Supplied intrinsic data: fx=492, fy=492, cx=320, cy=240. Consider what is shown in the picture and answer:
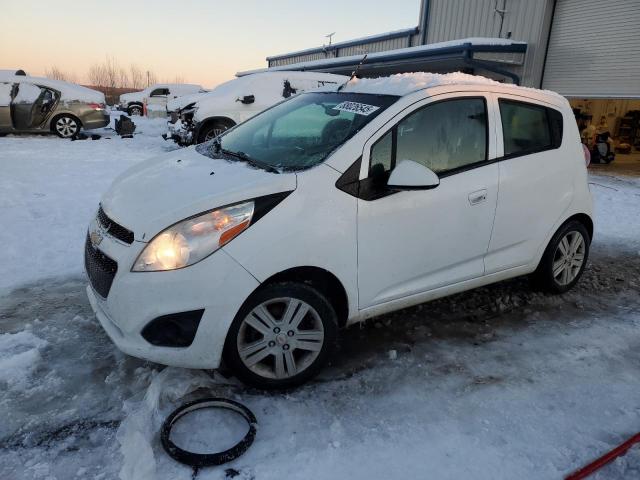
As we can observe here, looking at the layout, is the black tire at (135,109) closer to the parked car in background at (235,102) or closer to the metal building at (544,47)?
the metal building at (544,47)

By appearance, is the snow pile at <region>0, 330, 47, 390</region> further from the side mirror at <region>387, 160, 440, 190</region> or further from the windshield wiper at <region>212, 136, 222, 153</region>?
the side mirror at <region>387, 160, 440, 190</region>

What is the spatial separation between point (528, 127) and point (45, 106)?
1274 centimetres

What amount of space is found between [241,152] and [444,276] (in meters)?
1.65

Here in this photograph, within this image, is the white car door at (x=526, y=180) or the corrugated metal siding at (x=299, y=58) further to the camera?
the corrugated metal siding at (x=299, y=58)

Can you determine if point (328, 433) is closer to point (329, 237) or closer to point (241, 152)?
point (329, 237)

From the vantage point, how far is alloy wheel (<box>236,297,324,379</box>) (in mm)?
2699

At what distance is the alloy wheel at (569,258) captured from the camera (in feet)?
13.8

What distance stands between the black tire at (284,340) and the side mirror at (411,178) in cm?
78

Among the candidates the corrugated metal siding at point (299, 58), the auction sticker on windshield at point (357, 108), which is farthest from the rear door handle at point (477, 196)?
the corrugated metal siding at point (299, 58)

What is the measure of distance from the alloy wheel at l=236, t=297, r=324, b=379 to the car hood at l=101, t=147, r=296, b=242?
0.62m

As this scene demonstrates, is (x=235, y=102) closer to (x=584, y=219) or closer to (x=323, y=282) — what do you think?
(x=584, y=219)

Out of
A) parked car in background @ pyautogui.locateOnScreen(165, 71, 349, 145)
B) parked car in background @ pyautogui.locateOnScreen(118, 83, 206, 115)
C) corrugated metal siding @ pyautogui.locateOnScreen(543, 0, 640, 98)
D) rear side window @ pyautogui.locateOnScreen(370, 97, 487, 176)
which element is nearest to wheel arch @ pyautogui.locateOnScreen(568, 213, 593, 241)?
rear side window @ pyautogui.locateOnScreen(370, 97, 487, 176)

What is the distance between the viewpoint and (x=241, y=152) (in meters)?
3.46

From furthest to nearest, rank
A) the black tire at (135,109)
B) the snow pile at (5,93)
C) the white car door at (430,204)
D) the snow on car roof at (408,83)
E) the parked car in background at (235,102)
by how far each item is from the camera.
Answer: the black tire at (135,109), the snow pile at (5,93), the parked car in background at (235,102), the snow on car roof at (408,83), the white car door at (430,204)
